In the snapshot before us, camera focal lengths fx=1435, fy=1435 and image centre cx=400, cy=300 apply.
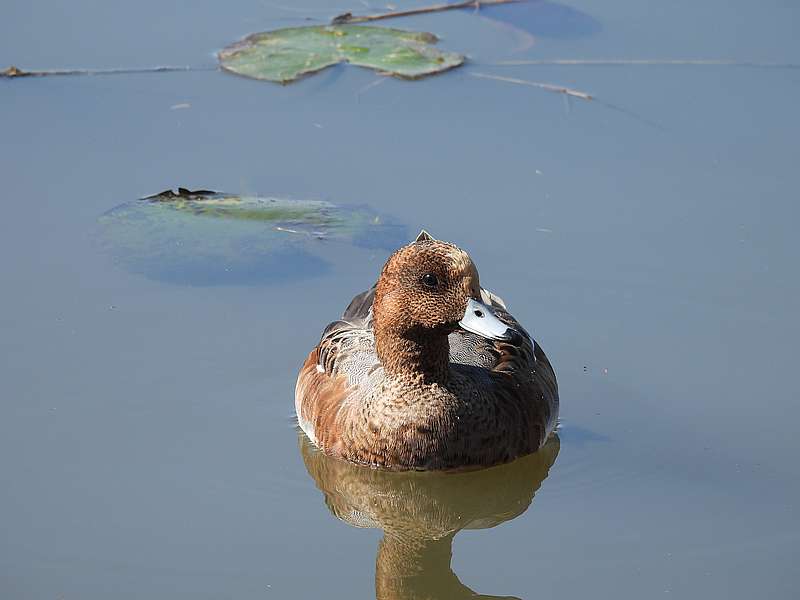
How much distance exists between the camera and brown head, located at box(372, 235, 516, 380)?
6.48 metres

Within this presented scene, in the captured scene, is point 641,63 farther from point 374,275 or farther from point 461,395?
point 461,395

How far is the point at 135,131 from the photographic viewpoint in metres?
9.80

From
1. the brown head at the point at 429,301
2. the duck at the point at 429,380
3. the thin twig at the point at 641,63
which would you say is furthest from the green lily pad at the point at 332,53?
the brown head at the point at 429,301

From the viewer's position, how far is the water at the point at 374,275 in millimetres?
6414

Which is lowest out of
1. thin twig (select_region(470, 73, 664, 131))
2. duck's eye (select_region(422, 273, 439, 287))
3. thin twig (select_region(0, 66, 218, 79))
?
thin twig (select_region(470, 73, 664, 131))

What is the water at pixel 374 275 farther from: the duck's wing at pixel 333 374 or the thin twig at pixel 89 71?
the duck's wing at pixel 333 374

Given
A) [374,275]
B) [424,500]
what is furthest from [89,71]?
[424,500]

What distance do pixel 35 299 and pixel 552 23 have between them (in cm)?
508

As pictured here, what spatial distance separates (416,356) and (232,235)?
7.42ft

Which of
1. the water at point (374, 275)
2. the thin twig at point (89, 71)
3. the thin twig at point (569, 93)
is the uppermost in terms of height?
the thin twig at point (89, 71)

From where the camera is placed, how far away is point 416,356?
684 cm

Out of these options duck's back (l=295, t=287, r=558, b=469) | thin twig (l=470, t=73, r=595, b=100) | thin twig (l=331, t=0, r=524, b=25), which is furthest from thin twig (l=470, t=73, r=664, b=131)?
duck's back (l=295, t=287, r=558, b=469)

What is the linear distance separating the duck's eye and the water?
112 cm

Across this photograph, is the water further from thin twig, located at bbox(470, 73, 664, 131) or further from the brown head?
the brown head
